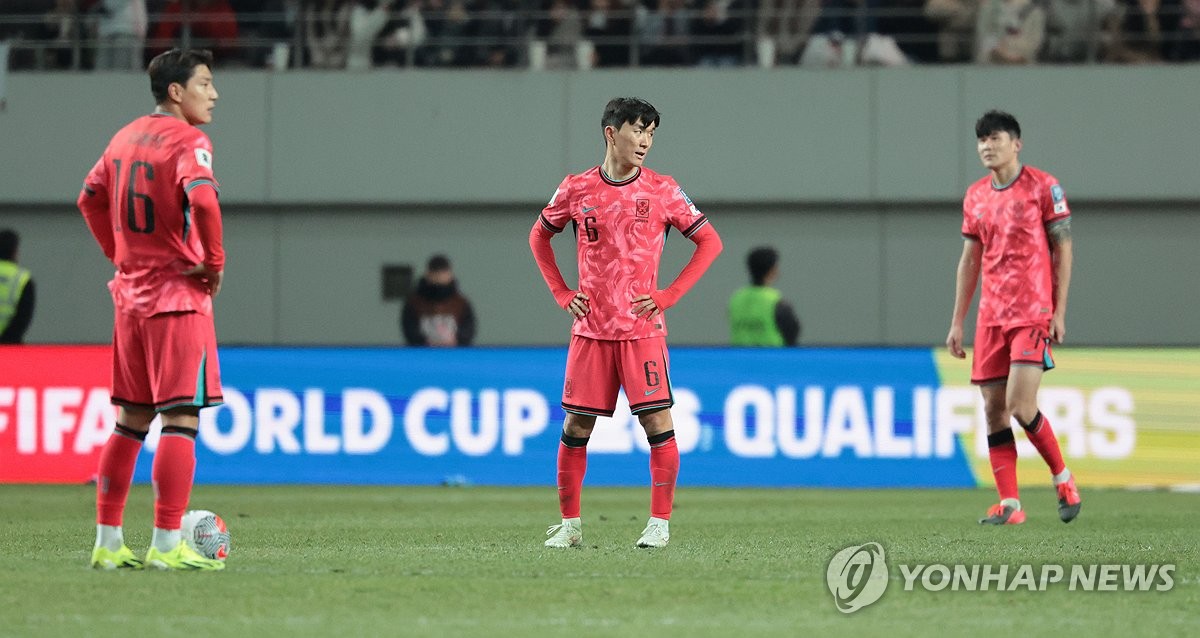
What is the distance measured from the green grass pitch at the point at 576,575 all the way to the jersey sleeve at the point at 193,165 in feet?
4.61

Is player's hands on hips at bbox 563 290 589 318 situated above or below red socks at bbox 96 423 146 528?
above

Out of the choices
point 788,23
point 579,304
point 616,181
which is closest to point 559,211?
point 616,181

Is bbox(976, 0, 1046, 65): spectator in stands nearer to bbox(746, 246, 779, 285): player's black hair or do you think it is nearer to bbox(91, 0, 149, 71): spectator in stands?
bbox(746, 246, 779, 285): player's black hair

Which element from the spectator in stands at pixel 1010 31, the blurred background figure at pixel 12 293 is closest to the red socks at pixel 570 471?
the blurred background figure at pixel 12 293

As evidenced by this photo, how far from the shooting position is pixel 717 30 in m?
18.5

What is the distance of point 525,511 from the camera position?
408 inches

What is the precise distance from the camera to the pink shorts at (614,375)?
7441 millimetres

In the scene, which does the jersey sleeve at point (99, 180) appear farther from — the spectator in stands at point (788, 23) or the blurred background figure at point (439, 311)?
the spectator in stands at point (788, 23)

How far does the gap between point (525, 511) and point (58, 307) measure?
10610 mm

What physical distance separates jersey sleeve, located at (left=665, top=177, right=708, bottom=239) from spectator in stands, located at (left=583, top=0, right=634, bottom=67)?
1095 cm

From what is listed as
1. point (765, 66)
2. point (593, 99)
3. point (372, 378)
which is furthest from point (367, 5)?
point (372, 378)

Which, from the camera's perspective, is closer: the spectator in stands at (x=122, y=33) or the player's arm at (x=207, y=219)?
the player's arm at (x=207, y=219)

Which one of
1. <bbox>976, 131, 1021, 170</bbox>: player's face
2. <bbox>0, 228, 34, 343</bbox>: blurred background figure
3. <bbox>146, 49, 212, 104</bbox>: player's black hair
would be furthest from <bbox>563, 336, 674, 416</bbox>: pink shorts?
<bbox>0, 228, 34, 343</bbox>: blurred background figure

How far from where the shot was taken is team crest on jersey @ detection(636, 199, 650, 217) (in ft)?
24.4
